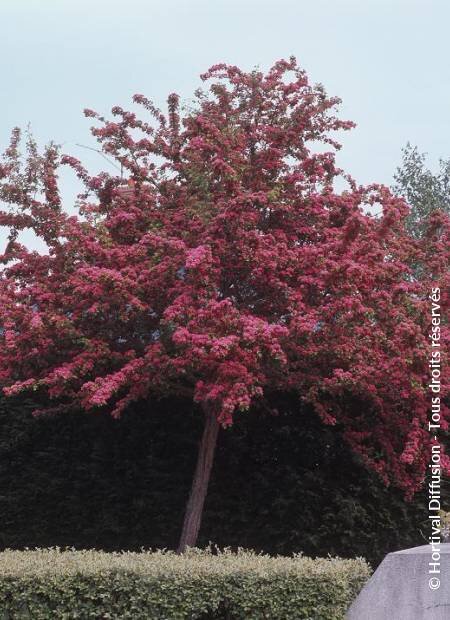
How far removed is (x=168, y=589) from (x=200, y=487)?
3.21 metres

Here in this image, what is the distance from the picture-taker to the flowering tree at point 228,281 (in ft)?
30.6

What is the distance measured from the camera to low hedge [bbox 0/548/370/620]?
7602 millimetres

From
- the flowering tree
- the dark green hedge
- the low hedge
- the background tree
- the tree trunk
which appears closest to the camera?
the low hedge

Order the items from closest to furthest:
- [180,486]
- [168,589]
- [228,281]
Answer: [168,589] < [228,281] < [180,486]

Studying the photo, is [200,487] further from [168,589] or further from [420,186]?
[420,186]

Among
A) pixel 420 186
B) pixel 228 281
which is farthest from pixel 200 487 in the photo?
pixel 420 186

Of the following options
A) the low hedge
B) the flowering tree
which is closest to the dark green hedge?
the flowering tree

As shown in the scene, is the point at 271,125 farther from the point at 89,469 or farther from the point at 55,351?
the point at 89,469

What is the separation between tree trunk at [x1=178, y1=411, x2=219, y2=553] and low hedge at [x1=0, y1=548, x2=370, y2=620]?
106 inches

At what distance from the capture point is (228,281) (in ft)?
34.3

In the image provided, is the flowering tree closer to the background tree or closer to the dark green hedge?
the dark green hedge

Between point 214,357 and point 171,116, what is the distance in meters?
3.80

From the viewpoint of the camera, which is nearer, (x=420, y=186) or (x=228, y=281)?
(x=228, y=281)

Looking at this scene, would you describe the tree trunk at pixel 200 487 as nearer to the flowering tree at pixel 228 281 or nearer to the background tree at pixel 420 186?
the flowering tree at pixel 228 281
